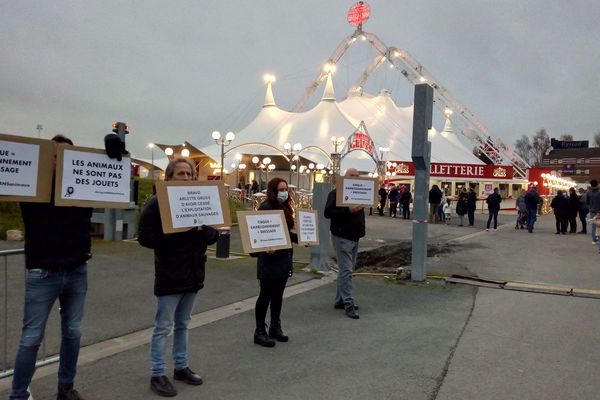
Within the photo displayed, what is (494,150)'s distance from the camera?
166ft

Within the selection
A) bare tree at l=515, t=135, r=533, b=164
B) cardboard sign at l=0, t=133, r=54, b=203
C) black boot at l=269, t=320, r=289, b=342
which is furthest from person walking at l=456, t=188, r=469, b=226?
bare tree at l=515, t=135, r=533, b=164

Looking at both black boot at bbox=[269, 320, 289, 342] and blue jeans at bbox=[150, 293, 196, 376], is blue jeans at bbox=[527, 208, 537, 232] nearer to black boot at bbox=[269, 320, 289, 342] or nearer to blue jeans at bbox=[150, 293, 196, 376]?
black boot at bbox=[269, 320, 289, 342]

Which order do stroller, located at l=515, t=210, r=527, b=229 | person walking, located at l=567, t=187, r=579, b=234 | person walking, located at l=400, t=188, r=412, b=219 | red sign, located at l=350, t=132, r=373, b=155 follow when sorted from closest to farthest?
person walking, located at l=567, t=187, r=579, b=234, stroller, located at l=515, t=210, r=527, b=229, person walking, located at l=400, t=188, r=412, b=219, red sign, located at l=350, t=132, r=373, b=155

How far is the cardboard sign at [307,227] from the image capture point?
609 cm

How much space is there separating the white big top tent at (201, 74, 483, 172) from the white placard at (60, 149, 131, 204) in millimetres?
33162

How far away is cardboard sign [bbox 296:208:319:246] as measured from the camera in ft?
20.0

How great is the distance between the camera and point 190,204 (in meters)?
3.92

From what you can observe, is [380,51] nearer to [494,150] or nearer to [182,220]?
[494,150]

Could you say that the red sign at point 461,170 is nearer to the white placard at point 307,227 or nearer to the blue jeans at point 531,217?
the blue jeans at point 531,217

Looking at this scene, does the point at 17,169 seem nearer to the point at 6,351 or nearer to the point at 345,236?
the point at 6,351

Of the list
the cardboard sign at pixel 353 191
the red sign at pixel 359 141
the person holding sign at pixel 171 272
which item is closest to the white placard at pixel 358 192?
the cardboard sign at pixel 353 191

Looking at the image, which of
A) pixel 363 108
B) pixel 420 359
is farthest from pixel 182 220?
pixel 363 108

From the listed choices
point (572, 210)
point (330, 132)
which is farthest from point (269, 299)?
point (330, 132)

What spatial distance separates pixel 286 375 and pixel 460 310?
3.44 m
